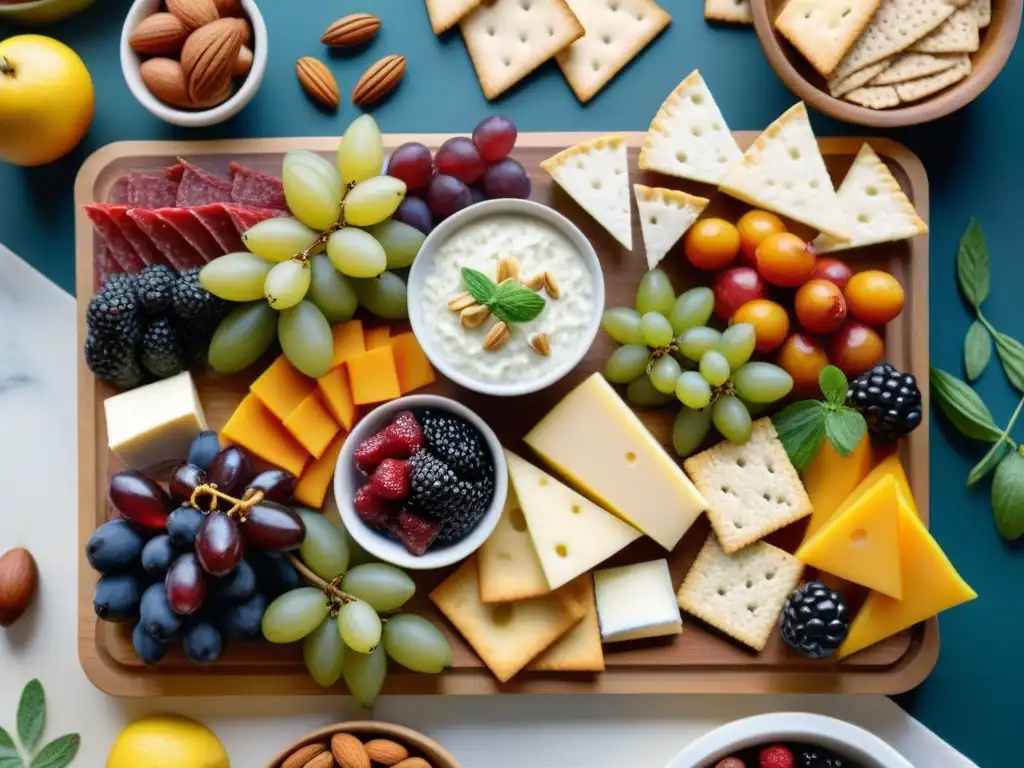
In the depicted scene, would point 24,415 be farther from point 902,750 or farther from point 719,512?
point 902,750

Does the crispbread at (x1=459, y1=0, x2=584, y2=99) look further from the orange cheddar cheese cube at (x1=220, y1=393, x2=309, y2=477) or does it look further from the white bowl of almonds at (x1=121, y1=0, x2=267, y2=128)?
the orange cheddar cheese cube at (x1=220, y1=393, x2=309, y2=477)

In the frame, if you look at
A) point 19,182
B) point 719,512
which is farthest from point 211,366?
point 719,512

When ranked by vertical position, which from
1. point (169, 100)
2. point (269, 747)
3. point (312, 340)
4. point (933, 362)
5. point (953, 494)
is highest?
point (169, 100)

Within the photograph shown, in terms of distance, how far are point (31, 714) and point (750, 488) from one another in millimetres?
1290

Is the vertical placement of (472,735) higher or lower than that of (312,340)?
lower

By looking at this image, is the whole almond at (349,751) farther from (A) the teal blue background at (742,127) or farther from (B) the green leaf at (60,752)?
(A) the teal blue background at (742,127)

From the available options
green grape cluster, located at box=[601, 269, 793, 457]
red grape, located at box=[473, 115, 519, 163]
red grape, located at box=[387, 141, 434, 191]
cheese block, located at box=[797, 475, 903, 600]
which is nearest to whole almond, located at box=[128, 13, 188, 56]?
red grape, located at box=[387, 141, 434, 191]

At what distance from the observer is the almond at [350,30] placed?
1.63m

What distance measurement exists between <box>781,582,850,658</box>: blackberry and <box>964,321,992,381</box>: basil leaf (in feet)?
1.57

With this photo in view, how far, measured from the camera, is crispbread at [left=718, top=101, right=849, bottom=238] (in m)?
1.55

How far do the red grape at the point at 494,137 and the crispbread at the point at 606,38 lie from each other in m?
0.22

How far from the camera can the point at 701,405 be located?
1462 millimetres

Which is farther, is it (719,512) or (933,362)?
(933,362)

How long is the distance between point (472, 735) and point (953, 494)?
931 millimetres
